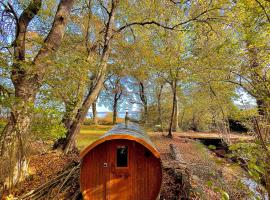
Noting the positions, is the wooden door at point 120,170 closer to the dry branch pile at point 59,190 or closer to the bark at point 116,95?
the dry branch pile at point 59,190

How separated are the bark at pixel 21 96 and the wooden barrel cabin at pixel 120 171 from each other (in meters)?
1.89

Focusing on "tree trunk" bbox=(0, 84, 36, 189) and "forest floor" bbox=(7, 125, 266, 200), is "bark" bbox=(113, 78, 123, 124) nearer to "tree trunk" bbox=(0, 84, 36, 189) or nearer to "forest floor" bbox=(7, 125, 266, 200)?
"forest floor" bbox=(7, 125, 266, 200)

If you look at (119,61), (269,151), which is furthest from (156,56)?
(269,151)

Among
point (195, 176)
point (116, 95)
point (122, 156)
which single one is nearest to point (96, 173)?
point (122, 156)

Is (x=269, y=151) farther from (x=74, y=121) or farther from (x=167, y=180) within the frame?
(x=74, y=121)

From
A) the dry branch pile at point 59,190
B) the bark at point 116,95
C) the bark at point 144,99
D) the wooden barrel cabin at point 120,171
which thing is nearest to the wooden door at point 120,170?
the wooden barrel cabin at point 120,171

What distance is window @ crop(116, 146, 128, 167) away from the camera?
15.1 feet

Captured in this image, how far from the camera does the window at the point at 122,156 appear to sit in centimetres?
460

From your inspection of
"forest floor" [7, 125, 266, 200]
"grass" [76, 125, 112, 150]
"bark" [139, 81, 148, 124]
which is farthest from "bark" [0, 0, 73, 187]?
"bark" [139, 81, 148, 124]

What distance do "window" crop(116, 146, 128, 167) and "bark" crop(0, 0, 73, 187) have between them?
2.35 m

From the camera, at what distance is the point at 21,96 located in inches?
202

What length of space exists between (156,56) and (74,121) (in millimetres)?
8909

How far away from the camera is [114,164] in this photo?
15.0 ft

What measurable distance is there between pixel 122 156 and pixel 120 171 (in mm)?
338
